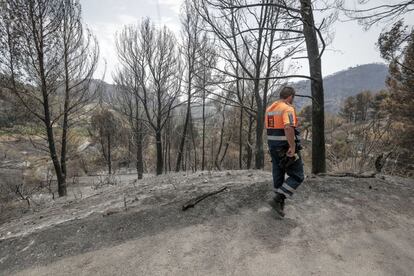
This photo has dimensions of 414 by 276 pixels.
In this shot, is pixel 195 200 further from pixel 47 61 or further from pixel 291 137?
pixel 47 61

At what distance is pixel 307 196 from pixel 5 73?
10157 mm

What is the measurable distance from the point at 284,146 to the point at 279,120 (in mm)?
386

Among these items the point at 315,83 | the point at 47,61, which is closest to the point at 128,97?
the point at 47,61

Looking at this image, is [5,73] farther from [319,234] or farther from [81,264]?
[319,234]

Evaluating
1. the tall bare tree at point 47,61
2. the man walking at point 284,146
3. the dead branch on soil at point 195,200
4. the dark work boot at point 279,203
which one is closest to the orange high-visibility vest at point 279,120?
the man walking at point 284,146

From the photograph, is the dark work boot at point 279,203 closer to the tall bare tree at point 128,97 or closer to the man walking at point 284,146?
the man walking at point 284,146

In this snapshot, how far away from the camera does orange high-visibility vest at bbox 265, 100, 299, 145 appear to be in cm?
373

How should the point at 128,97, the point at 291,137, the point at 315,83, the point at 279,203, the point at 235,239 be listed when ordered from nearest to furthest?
the point at 235,239
the point at 291,137
the point at 279,203
the point at 315,83
the point at 128,97

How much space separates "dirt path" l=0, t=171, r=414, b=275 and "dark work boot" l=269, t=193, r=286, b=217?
11 centimetres

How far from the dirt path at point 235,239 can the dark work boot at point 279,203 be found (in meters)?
0.11

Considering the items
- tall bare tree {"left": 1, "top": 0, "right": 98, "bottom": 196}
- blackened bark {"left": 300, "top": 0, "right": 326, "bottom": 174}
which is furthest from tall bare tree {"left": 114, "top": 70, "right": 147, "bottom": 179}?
blackened bark {"left": 300, "top": 0, "right": 326, "bottom": 174}

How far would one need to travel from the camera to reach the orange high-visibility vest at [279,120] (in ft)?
12.2

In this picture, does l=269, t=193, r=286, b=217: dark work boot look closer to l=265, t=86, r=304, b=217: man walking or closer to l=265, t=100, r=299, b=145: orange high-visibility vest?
l=265, t=86, r=304, b=217: man walking

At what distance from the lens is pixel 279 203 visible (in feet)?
13.3
